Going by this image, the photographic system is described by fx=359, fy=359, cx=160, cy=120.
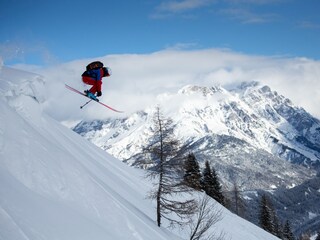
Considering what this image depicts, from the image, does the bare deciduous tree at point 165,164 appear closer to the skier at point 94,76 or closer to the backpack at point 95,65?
the skier at point 94,76

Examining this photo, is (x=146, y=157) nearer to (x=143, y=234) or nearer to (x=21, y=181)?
(x=143, y=234)

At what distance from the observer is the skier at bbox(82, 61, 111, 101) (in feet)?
56.3

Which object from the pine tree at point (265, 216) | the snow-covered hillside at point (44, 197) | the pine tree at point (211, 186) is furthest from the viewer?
the pine tree at point (265, 216)

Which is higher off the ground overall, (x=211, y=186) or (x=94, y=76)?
(x=94, y=76)

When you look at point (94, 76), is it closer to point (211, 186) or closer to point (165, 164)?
point (165, 164)

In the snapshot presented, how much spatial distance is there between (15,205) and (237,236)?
29.9 m

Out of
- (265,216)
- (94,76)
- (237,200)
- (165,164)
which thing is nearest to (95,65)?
(94,76)

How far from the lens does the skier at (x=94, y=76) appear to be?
1717 cm

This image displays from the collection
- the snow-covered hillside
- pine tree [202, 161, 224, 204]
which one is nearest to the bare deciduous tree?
the snow-covered hillside

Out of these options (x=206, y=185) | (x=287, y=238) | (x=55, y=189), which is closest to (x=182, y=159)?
(x=55, y=189)

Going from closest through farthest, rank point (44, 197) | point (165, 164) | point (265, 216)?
point (44, 197) → point (165, 164) → point (265, 216)

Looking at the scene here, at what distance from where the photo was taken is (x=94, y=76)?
17672 millimetres

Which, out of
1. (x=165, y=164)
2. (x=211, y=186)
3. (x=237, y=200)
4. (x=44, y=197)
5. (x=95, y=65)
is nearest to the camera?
(x=44, y=197)

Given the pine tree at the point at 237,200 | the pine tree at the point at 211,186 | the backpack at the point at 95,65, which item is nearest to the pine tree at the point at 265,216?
the pine tree at the point at 237,200
